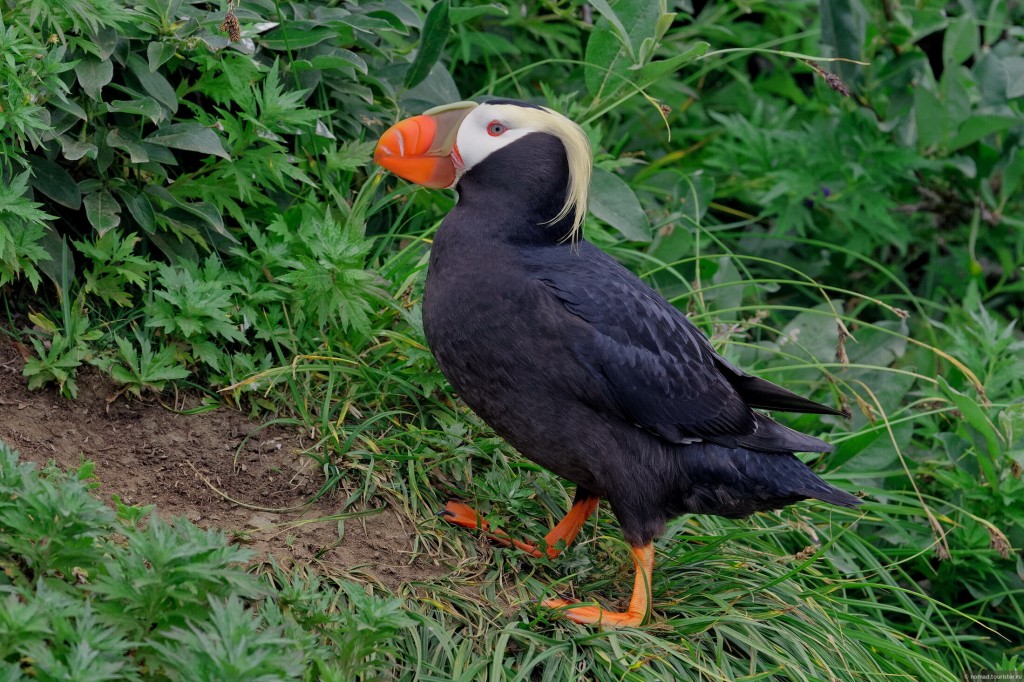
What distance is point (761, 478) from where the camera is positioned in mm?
3197

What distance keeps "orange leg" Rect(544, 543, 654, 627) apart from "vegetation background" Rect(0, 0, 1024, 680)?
4 cm

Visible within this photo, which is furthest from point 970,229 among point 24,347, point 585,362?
point 24,347

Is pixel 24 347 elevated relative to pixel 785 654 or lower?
elevated

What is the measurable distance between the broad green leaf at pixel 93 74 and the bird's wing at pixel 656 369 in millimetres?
1488

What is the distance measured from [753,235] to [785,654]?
2555 millimetres

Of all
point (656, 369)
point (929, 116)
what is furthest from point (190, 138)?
point (929, 116)

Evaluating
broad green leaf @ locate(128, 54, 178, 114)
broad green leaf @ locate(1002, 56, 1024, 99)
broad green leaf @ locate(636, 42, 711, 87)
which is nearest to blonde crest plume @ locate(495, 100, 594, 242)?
broad green leaf @ locate(636, 42, 711, 87)

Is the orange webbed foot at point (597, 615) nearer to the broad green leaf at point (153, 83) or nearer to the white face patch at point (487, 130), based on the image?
the white face patch at point (487, 130)

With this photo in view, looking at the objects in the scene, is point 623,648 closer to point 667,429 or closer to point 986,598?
point 667,429

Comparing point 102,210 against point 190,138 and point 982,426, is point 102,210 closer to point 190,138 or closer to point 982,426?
point 190,138

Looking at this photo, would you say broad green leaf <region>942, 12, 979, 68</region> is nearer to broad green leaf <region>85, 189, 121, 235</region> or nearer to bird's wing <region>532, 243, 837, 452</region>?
bird's wing <region>532, 243, 837, 452</region>

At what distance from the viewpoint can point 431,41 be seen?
4.00 metres

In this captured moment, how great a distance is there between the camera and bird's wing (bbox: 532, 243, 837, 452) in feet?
9.95

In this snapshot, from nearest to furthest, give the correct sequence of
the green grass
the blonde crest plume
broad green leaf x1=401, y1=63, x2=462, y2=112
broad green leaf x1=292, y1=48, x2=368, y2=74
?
the green grass → the blonde crest plume → broad green leaf x1=292, y1=48, x2=368, y2=74 → broad green leaf x1=401, y1=63, x2=462, y2=112
